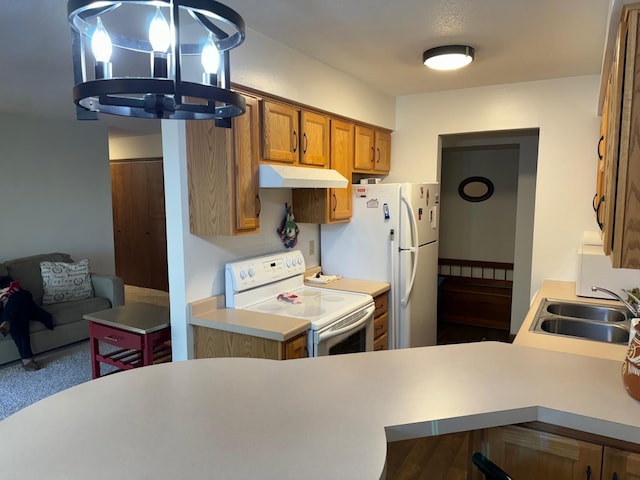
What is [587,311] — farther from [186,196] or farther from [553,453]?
[186,196]

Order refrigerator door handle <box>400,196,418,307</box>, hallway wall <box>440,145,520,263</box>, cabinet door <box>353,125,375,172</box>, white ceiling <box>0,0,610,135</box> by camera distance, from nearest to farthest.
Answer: white ceiling <box>0,0,610,135</box>
refrigerator door handle <box>400,196,418,307</box>
cabinet door <box>353,125,375,172</box>
hallway wall <box>440,145,520,263</box>

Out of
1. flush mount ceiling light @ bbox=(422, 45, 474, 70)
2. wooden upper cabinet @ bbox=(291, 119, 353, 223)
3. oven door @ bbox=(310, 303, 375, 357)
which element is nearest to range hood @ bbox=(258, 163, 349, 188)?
wooden upper cabinet @ bbox=(291, 119, 353, 223)

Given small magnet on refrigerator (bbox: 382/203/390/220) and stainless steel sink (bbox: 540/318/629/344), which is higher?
small magnet on refrigerator (bbox: 382/203/390/220)

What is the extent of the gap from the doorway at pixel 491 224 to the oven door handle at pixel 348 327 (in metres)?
2.19

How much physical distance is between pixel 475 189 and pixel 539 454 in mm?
4367

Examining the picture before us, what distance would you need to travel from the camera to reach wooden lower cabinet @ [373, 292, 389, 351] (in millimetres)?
3320

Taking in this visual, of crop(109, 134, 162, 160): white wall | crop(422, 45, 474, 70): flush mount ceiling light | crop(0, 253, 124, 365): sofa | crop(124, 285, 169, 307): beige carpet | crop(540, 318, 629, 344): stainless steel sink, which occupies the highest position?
crop(422, 45, 474, 70): flush mount ceiling light

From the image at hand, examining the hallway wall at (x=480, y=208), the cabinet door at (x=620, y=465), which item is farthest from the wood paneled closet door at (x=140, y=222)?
the cabinet door at (x=620, y=465)

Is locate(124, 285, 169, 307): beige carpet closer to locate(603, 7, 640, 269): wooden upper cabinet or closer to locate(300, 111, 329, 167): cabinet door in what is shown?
locate(300, 111, 329, 167): cabinet door

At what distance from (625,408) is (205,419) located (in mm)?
1166

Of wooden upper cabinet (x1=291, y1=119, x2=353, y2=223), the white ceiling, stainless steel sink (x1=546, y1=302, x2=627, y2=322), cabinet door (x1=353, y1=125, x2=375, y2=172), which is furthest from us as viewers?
cabinet door (x1=353, y1=125, x2=375, y2=172)

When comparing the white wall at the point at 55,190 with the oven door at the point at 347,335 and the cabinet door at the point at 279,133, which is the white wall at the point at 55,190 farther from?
the oven door at the point at 347,335

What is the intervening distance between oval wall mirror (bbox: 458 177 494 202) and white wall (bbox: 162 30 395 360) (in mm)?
2785

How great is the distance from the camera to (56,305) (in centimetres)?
437
